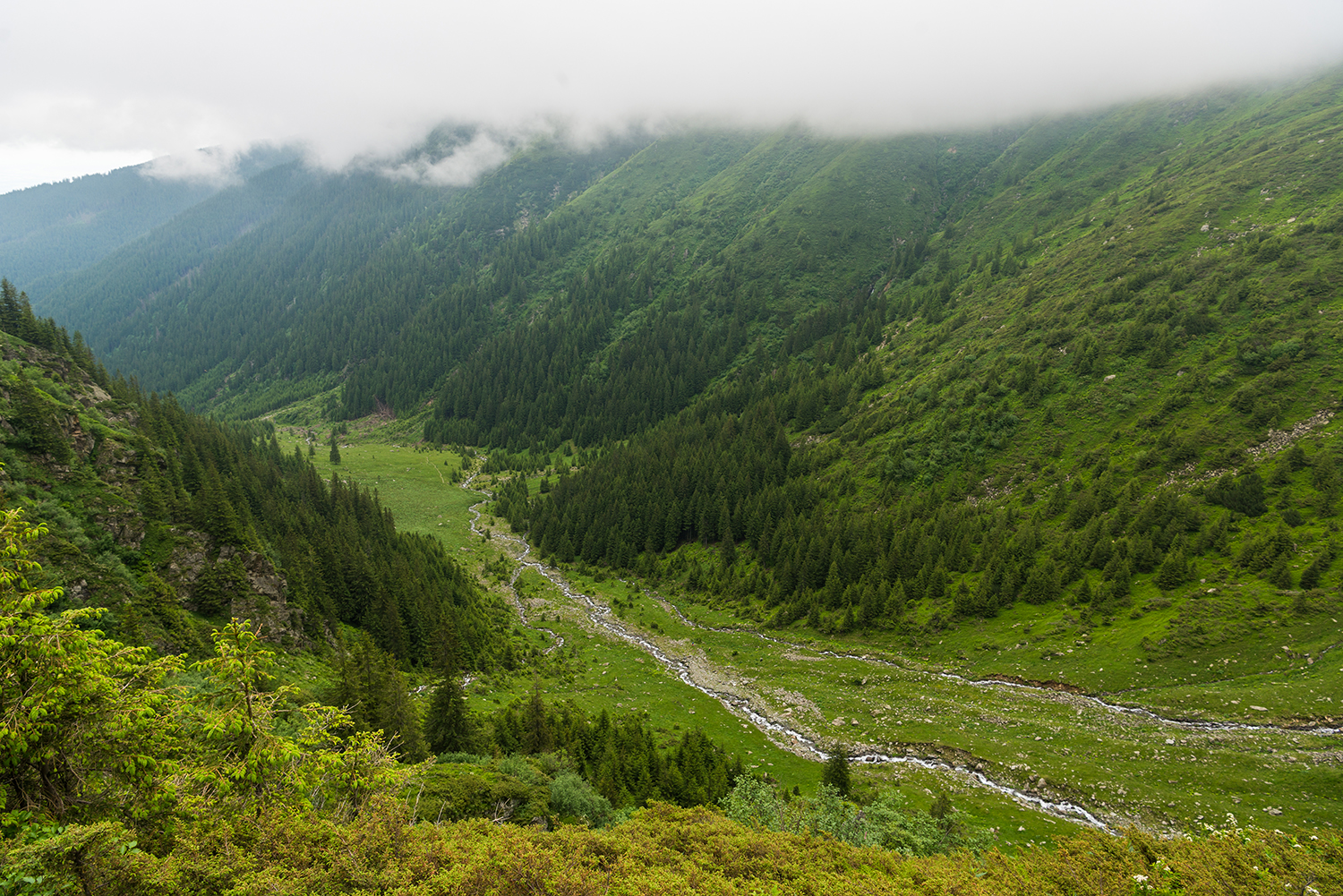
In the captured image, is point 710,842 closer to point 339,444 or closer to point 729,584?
point 729,584

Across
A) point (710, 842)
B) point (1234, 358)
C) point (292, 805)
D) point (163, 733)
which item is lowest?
point (710, 842)

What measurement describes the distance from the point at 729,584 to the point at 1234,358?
253 feet

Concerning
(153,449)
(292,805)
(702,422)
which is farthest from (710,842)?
(702,422)

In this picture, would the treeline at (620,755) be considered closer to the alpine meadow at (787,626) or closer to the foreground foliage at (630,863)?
the alpine meadow at (787,626)

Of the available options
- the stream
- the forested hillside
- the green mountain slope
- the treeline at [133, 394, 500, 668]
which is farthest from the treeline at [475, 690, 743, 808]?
the green mountain slope

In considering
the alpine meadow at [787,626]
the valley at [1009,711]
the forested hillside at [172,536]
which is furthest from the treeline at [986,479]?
the forested hillside at [172,536]

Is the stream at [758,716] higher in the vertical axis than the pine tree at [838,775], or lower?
lower

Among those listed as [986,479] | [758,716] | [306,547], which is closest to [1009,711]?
[758,716]

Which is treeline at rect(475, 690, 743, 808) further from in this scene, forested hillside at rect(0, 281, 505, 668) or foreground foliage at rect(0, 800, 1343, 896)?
forested hillside at rect(0, 281, 505, 668)

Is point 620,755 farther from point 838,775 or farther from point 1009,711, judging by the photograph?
point 1009,711

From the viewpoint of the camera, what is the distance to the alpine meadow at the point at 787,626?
1195 cm

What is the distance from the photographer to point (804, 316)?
185 m

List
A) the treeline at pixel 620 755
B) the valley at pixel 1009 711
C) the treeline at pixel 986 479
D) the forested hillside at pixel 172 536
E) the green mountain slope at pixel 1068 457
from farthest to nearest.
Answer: the treeline at pixel 986 479 → the green mountain slope at pixel 1068 457 → the valley at pixel 1009 711 → the forested hillside at pixel 172 536 → the treeline at pixel 620 755

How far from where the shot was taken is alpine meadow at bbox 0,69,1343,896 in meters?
11.9
